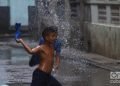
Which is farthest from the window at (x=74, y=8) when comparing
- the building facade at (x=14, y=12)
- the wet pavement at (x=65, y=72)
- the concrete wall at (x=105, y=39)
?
the building facade at (x=14, y=12)

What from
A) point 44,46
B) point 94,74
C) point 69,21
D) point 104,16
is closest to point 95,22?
point 104,16

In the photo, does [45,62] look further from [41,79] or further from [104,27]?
[104,27]

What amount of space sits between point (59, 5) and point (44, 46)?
16.0 meters

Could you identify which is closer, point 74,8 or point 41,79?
point 41,79

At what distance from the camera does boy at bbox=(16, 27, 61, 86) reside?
26.2 feet

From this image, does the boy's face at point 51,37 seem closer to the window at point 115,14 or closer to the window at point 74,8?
the window at point 115,14

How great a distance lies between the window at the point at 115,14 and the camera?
1900cm

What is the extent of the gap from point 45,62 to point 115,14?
11.3 meters

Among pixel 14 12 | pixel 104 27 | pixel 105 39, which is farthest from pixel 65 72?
pixel 14 12

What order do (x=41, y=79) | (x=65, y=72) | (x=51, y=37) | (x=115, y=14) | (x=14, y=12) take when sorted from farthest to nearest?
1. (x=14, y=12)
2. (x=115, y=14)
3. (x=65, y=72)
4. (x=51, y=37)
5. (x=41, y=79)

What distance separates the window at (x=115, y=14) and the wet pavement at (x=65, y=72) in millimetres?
1847

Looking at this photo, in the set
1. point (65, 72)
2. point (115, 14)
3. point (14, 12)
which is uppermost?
point (115, 14)

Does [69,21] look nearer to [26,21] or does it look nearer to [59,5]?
[59,5]

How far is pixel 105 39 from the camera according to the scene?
765 inches
